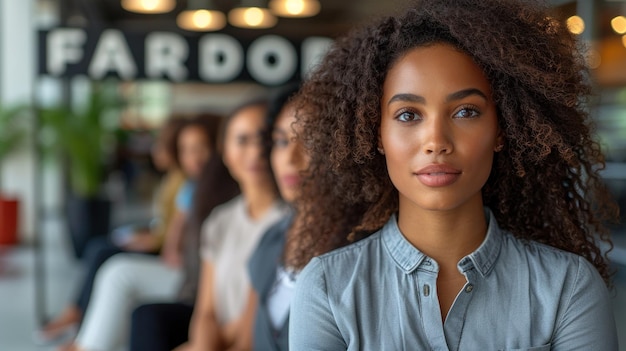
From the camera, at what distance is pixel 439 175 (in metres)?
1.35

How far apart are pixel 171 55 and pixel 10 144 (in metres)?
5.01

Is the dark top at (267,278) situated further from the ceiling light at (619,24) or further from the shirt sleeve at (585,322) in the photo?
the ceiling light at (619,24)

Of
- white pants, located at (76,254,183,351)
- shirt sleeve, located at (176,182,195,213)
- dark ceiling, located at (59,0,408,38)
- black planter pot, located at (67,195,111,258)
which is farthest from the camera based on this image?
dark ceiling, located at (59,0,408,38)

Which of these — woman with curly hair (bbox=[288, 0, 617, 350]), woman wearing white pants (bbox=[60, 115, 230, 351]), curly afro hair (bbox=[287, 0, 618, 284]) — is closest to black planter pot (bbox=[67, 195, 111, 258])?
woman wearing white pants (bbox=[60, 115, 230, 351])

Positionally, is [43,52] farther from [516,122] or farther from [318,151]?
[516,122]

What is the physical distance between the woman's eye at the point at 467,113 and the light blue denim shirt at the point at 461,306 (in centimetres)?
24

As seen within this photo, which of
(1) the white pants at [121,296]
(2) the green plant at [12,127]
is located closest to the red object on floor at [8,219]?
(2) the green plant at [12,127]

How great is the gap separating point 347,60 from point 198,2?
12.3 m

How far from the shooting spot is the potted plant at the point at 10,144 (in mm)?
8555

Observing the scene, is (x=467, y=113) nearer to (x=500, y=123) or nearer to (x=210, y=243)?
(x=500, y=123)

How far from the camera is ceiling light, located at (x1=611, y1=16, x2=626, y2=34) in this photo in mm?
3888

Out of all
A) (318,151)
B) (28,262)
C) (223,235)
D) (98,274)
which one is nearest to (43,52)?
(98,274)

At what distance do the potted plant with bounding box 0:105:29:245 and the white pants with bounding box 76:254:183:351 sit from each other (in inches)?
193

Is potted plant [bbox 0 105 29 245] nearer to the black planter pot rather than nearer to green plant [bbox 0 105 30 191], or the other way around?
green plant [bbox 0 105 30 191]
